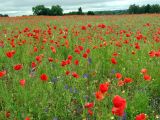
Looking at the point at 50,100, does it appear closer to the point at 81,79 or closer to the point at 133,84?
the point at 81,79

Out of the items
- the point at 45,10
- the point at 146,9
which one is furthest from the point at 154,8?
the point at 45,10

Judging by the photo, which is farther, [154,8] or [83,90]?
[154,8]

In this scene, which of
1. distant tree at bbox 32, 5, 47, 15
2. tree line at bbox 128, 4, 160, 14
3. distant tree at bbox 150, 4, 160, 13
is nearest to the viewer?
distant tree at bbox 32, 5, 47, 15

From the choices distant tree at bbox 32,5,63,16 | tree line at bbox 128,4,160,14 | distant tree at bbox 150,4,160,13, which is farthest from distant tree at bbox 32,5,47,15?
distant tree at bbox 150,4,160,13

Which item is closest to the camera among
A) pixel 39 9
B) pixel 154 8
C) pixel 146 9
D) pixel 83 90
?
pixel 83 90

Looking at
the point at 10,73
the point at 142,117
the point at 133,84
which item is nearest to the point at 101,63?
the point at 133,84

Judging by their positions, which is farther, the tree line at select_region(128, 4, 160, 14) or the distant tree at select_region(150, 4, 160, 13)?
the tree line at select_region(128, 4, 160, 14)

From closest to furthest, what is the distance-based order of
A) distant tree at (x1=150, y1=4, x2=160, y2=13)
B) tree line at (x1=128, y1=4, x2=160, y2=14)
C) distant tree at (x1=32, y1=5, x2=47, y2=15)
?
distant tree at (x1=32, y1=5, x2=47, y2=15), distant tree at (x1=150, y1=4, x2=160, y2=13), tree line at (x1=128, y1=4, x2=160, y2=14)

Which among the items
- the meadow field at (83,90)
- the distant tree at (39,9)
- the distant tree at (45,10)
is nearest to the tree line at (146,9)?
the distant tree at (45,10)

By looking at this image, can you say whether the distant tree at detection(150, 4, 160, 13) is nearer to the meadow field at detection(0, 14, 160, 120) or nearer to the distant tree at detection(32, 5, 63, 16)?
the distant tree at detection(32, 5, 63, 16)

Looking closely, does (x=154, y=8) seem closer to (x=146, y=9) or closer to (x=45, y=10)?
(x=146, y=9)

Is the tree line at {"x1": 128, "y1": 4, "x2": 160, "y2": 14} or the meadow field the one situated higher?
the meadow field

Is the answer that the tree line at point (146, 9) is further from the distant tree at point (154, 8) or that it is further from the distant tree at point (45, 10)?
the distant tree at point (45, 10)

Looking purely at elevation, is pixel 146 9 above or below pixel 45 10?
below
